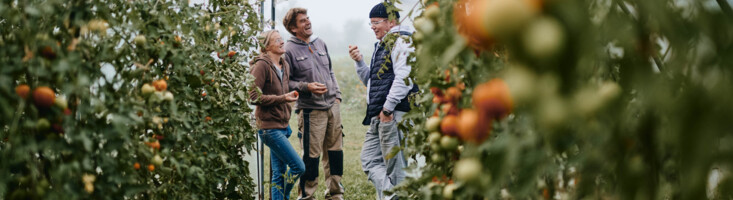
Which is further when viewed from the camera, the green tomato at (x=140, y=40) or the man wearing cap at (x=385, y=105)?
the man wearing cap at (x=385, y=105)

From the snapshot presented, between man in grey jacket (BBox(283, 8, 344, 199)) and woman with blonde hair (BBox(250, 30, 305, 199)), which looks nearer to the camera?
woman with blonde hair (BBox(250, 30, 305, 199))

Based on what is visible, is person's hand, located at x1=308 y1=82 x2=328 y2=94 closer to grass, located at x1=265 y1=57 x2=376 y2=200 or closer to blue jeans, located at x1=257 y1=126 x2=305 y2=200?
blue jeans, located at x1=257 y1=126 x2=305 y2=200

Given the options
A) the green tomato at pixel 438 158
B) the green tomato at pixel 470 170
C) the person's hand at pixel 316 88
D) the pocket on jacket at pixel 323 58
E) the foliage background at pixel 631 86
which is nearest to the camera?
the foliage background at pixel 631 86

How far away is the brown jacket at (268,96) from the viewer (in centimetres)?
293

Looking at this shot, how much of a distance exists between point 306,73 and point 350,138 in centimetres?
394

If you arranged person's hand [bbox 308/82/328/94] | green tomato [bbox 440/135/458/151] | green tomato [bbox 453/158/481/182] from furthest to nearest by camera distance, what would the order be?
person's hand [bbox 308/82/328/94], green tomato [bbox 440/135/458/151], green tomato [bbox 453/158/481/182]

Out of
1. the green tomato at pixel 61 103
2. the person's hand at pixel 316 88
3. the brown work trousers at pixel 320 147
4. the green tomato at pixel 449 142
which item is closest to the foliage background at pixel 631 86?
the green tomato at pixel 449 142

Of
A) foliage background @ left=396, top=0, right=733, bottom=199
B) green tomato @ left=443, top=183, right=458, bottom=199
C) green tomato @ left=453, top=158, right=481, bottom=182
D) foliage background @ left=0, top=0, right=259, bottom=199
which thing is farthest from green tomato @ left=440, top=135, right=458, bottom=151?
foliage background @ left=0, top=0, right=259, bottom=199

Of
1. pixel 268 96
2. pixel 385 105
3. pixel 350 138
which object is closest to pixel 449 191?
pixel 385 105

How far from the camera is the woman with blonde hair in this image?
2.93m

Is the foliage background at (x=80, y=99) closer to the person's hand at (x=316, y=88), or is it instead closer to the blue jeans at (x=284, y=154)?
the blue jeans at (x=284, y=154)

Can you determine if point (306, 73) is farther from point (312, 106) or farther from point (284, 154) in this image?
point (284, 154)

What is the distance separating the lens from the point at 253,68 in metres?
2.94

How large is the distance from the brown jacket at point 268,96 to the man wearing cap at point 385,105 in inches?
20.7
